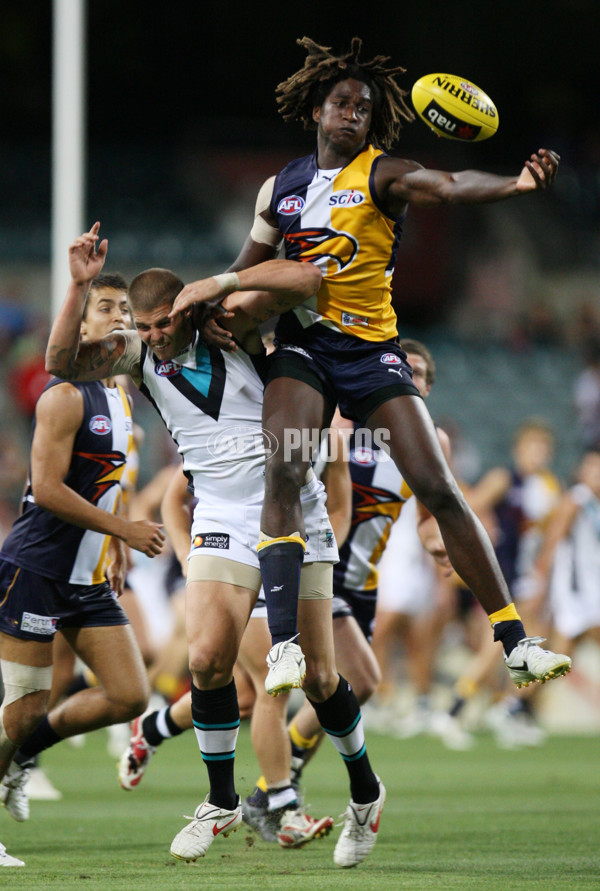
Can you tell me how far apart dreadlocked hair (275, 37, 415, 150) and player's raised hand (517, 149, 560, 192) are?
103cm

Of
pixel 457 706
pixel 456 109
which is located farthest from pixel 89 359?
pixel 457 706

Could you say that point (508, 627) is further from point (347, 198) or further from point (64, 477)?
point (64, 477)

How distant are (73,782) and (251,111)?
58.8 ft

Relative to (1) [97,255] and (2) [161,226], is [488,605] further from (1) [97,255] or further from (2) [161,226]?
(2) [161,226]

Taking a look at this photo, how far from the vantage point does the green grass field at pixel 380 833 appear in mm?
4965

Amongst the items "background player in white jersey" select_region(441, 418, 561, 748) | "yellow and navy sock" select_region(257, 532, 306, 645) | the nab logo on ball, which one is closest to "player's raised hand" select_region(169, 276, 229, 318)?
"yellow and navy sock" select_region(257, 532, 306, 645)

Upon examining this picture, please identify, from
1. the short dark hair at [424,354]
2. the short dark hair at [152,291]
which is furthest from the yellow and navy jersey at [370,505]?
the short dark hair at [152,291]

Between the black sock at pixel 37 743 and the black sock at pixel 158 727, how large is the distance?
2.69 feet

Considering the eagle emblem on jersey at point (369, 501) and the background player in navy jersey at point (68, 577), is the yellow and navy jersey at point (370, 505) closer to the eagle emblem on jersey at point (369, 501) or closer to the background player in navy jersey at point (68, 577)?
the eagle emblem on jersey at point (369, 501)

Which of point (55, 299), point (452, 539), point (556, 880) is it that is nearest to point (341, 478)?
point (452, 539)

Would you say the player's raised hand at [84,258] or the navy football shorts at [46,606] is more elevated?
the player's raised hand at [84,258]

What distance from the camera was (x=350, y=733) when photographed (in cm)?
564

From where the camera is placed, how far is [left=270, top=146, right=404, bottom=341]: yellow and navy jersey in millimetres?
5434

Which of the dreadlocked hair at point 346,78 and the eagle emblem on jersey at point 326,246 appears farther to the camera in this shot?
the dreadlocked hair at point 346,78
